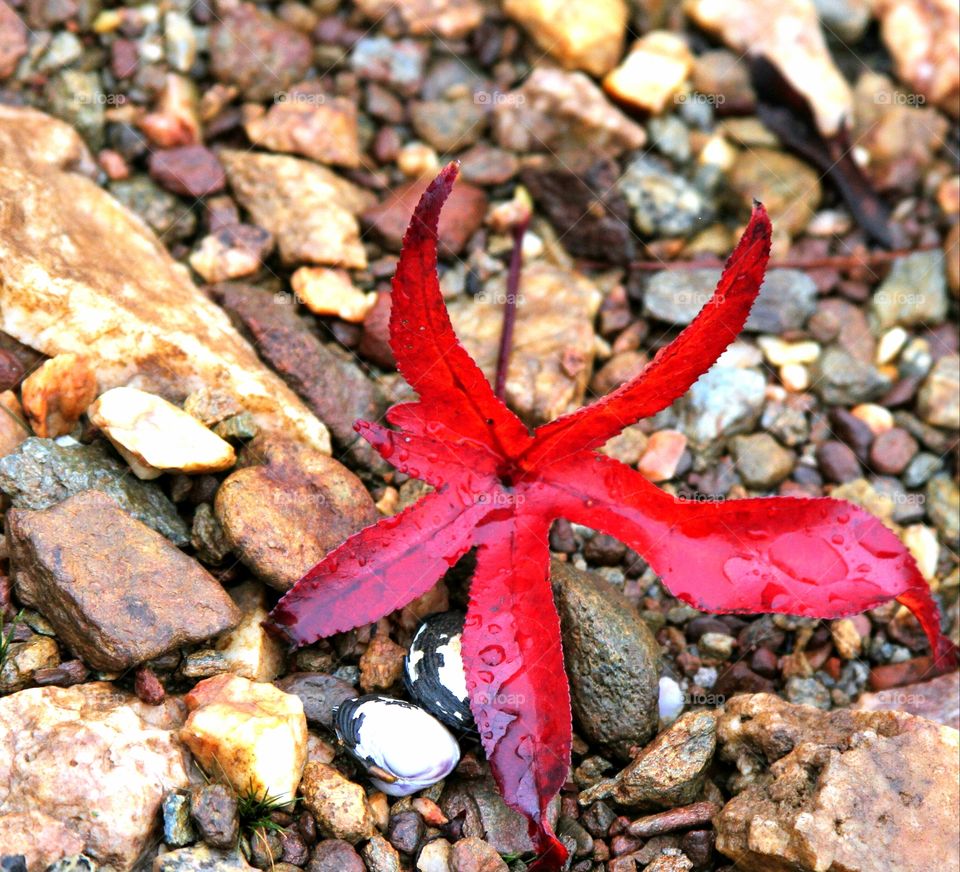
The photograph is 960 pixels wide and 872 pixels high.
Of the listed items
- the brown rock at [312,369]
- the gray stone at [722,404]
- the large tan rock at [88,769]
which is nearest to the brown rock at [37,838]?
the large tan rock at [88,769]


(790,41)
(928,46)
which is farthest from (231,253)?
(928,46)

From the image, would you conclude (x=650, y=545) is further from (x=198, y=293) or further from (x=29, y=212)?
(x=29, y=212)

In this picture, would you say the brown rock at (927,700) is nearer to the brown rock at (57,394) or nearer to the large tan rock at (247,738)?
the large tan rock at (247,738)

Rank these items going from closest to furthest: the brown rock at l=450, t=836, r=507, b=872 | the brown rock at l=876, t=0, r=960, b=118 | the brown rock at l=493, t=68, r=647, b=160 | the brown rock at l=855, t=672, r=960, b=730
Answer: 1. the brown rock at l=450, t=836, r=507, b=872
2. the brown rock at l=855, t=672, r=960, b=730
3. the brown rock at l=493, t=68, r=647, b=160
4. the brown rock at l=876, t=0, r=960, b=118

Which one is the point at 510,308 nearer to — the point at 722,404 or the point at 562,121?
the point at 722,404

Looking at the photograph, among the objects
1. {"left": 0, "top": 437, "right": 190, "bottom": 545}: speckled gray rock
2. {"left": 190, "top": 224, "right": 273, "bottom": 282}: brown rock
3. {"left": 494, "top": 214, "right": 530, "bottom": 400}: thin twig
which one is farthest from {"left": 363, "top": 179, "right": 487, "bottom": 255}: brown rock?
{"left": 0, "top": 437, "right": 190, "bottom": 545}: speckled gray rock

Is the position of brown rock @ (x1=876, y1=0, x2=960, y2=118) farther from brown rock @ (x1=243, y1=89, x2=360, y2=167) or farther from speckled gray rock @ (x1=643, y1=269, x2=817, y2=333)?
brown rock @ (x1=243, y1=89, x2=360, y2=167)
